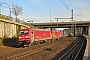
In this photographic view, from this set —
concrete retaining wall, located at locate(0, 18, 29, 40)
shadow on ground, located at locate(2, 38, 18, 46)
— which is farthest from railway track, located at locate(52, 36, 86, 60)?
concrete retaining wall, located at locate(0, 18, 29, 40)

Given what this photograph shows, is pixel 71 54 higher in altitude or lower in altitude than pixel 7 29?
lower

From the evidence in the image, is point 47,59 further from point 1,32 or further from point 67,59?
point 1,32

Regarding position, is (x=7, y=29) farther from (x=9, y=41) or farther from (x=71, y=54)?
(x=71, y=54)

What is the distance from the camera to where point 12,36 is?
4162 cm

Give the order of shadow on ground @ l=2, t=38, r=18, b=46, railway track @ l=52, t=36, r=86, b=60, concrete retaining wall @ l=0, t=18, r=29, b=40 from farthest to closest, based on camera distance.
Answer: shadow on ground @ l=2, t=38, r=18, b=46
concrete retaining wall @ l=0, t=18, r=29, b=40
railway track @ l=52, t=36, r=86, b=60

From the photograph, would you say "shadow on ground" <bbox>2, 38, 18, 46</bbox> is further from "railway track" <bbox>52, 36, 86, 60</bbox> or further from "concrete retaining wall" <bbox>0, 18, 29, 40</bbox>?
"railway track" <bbox>52, 36, 86, 60</bbox>

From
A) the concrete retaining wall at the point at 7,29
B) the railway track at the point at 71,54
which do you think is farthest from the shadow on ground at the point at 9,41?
the railway track at the point at 71,54

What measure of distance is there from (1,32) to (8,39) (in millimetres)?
3685

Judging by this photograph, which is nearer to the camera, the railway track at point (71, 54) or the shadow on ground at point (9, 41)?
the railway track at point (71, 54)

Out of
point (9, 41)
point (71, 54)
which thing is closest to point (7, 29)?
point (9, 41)

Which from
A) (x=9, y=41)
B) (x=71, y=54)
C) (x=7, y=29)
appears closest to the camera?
(x=71, y=54)

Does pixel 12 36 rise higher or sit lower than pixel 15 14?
lower

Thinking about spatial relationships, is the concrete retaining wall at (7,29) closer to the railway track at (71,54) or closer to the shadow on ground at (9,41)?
the shadow on ground at (9,41)

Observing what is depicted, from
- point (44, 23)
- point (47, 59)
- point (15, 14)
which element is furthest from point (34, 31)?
point (44, 23)
